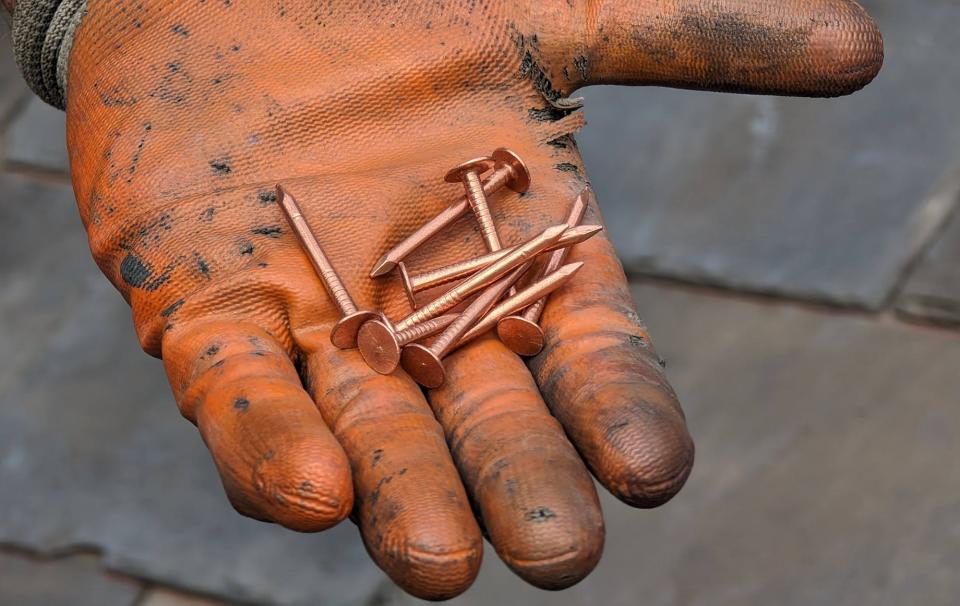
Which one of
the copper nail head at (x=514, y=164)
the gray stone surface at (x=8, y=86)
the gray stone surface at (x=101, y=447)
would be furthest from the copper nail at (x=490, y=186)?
the gray stone surface at (x=8, y=86)

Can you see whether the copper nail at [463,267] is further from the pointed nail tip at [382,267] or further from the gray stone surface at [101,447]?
the gray stone surface at [101,447]

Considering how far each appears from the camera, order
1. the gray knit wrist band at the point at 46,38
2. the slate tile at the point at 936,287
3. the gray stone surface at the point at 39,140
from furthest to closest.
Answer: the gray stone surface at the point at 39,140 → the slate tile at the point at 936,287 → the gray knit wrist band at the point at 46,38

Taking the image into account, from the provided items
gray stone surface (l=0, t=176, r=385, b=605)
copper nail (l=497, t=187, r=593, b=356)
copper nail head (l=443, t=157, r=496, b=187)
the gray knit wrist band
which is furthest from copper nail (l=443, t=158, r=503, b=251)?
gray stone surface (l=0, t=176, r=385, b=605)

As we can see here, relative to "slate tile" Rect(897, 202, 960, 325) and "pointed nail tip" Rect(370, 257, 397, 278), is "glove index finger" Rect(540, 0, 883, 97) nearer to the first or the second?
"pointed nail tip" Rect(370, 257, 397, 278)

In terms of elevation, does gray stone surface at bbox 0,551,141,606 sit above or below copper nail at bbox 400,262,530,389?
below

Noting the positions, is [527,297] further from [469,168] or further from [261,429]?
[261,429]

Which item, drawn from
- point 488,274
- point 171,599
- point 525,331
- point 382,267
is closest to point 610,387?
point 525,331
